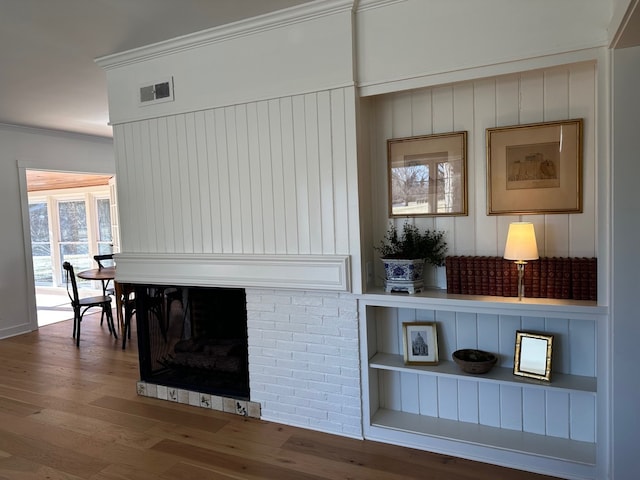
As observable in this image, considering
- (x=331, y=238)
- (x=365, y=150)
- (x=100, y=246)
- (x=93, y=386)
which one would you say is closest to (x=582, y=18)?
(x=365, y=150)

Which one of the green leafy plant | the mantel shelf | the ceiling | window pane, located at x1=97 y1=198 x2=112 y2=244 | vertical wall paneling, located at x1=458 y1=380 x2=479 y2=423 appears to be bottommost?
vertical wall paneling, located at x1=458 y1=380 x2=479 y2=423

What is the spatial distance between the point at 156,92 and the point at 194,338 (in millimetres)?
1816

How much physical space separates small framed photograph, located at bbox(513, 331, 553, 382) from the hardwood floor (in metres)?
0.51

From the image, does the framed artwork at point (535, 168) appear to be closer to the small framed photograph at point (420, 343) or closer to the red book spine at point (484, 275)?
the red book spine at point (484, 275)

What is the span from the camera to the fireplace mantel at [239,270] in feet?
8.65

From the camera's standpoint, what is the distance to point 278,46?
106 inches

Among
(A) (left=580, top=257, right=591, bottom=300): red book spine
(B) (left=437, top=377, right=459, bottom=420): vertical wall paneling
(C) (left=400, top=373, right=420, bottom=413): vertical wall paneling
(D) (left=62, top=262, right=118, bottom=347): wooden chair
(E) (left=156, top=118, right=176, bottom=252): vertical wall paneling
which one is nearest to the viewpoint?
(A) (left=580, top=257, right=591, bottom=300): red book spine

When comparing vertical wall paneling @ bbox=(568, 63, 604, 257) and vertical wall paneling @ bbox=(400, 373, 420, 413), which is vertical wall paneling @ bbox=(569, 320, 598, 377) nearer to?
vertical wall paneling @ bbox=(568, 63, 604, 257)

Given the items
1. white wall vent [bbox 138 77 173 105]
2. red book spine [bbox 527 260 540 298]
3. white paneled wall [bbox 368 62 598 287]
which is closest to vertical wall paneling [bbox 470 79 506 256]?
white paneled wall [bbox 368 62 598 287]

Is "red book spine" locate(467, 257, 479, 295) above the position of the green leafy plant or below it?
below

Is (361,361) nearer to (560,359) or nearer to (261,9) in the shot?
(560,359)

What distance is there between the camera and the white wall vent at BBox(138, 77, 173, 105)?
10.0ft

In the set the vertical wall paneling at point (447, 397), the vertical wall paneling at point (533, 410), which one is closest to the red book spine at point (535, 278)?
the vertical wall paneling at point (533, 410)

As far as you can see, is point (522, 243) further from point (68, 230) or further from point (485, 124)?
point (68, 230)
